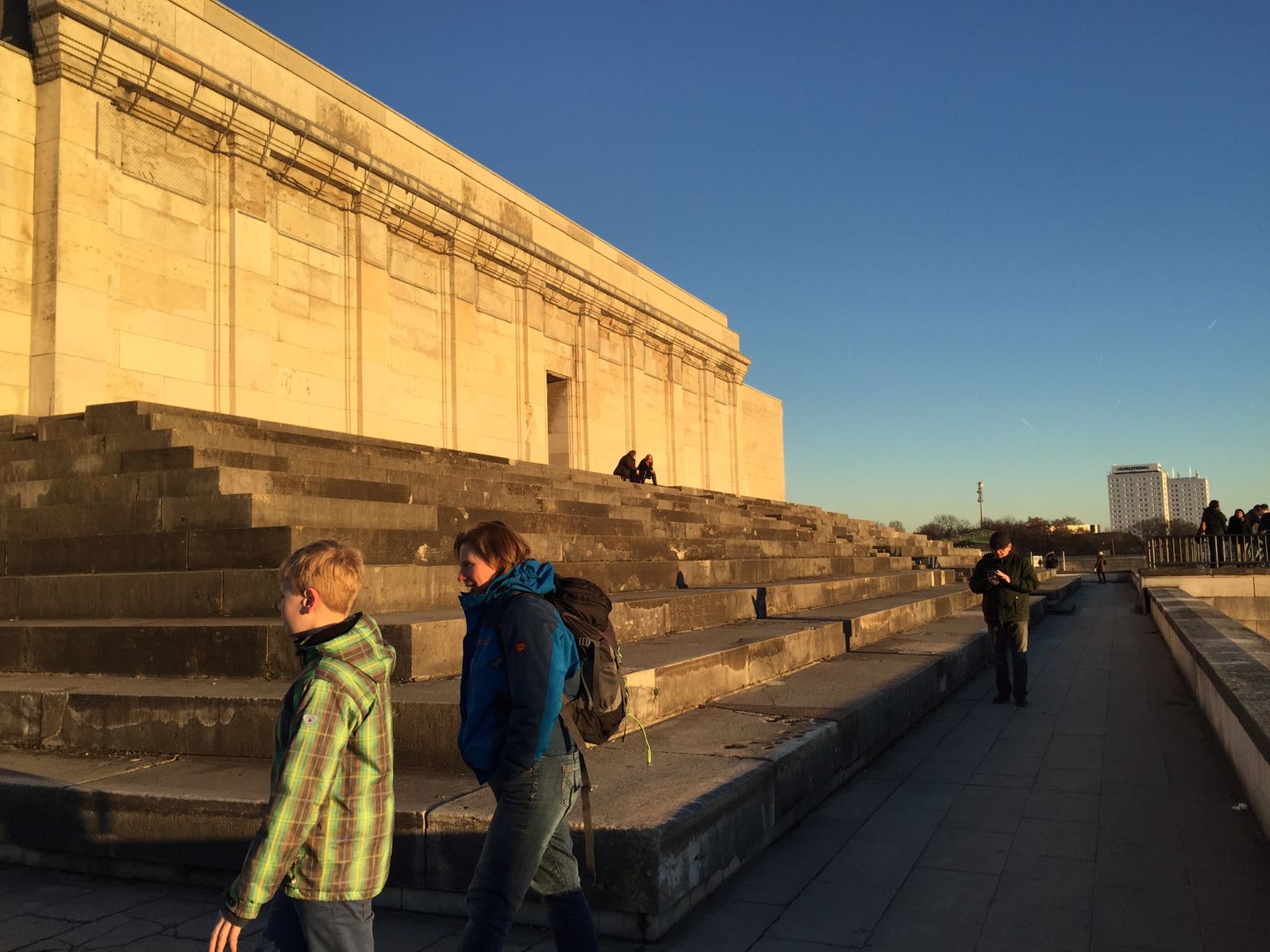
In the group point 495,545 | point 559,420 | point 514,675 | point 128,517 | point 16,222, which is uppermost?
point 16,222

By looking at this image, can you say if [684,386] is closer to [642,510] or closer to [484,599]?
[642,510]

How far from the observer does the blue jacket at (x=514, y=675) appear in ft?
9.60

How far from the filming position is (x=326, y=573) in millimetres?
2617

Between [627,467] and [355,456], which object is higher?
[627,467]

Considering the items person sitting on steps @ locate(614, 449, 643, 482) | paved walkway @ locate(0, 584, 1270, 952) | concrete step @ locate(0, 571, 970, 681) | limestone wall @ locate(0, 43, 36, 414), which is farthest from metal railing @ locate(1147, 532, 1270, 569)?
limestone wall @ locate(0, 43, 36, 414)

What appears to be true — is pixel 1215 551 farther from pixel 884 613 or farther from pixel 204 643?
pixel 204 643

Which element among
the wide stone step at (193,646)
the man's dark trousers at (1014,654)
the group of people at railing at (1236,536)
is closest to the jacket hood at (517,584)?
the wide stone step at (193,646)

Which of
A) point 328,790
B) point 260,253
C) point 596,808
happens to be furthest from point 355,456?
point 328,790

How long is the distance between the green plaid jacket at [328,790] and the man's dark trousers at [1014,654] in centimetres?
772

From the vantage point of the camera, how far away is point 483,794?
436 centimetres

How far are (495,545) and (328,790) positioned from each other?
978 millimetres

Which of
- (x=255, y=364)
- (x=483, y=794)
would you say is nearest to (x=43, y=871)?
(x=483, y=794)

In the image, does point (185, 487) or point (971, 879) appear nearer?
point (971, 879)

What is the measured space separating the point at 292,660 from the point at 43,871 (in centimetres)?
166
